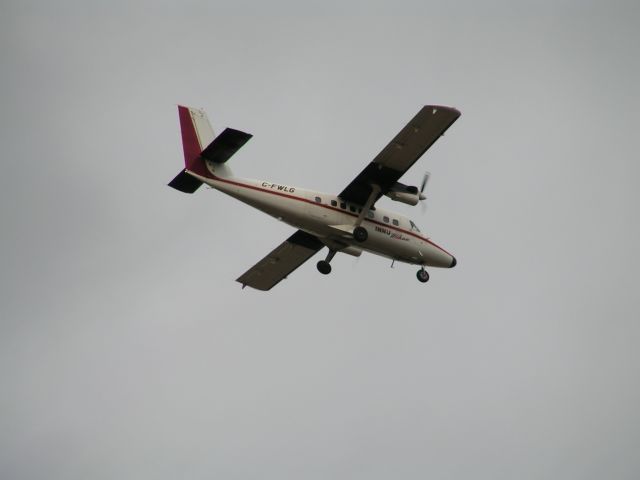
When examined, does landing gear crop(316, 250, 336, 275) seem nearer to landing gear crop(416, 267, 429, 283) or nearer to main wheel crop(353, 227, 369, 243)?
main wheel crop(353, 227, 369, 243)

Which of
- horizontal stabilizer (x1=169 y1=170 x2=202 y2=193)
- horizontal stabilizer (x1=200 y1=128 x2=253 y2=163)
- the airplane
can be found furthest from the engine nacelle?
horizontal stabilizer (x1=169 y1=170 x2=202 y2=193)

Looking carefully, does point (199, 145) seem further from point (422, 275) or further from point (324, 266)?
point (422, 275)

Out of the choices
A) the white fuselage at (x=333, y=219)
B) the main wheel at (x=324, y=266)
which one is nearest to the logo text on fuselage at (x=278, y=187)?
the white fuselage at (x=333, y=219)

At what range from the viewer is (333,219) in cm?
3944

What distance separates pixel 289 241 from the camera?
42500 mm

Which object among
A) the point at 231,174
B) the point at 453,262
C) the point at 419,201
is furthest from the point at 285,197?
the point at 453,262

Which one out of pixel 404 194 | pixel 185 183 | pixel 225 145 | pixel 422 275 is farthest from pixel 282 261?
pixel 225 145

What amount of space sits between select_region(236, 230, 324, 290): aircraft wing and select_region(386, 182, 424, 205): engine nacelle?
4205 millimetres

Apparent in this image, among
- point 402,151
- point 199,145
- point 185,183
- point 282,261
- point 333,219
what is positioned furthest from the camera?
point 282,261

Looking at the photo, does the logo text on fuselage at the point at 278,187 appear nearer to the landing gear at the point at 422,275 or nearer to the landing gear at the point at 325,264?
the landing gear at the point at 325,264

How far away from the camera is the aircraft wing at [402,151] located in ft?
121

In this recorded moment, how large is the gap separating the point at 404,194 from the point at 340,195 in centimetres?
269

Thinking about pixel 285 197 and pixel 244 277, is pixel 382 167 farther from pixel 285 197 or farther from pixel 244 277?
pixel 244 277

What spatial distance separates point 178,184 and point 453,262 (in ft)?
44.2
